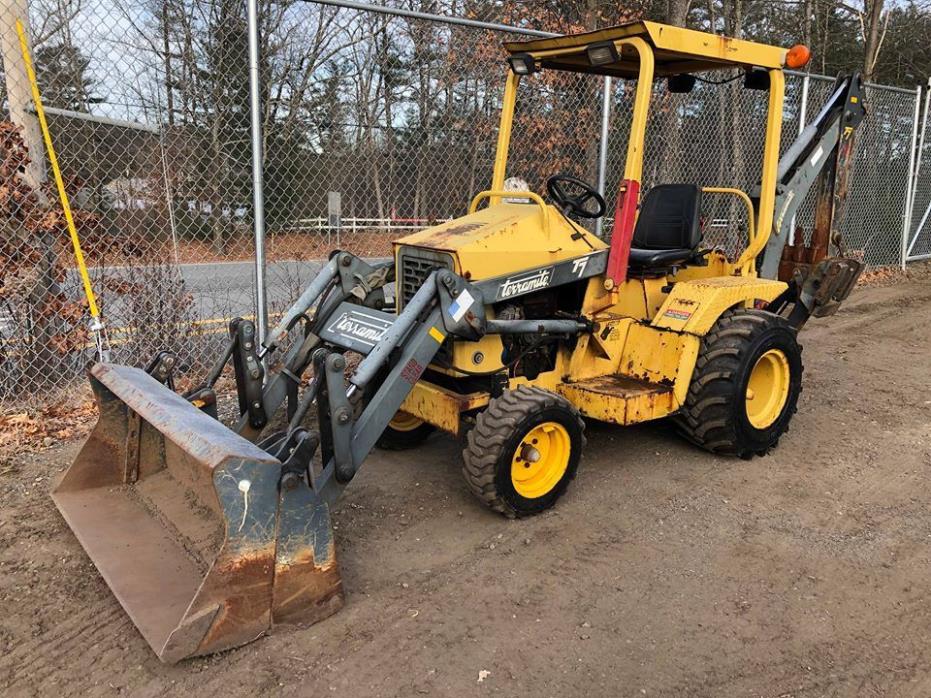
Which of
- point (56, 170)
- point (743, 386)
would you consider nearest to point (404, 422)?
point (743, 386)

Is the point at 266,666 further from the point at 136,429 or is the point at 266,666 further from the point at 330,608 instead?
the point at 136,429

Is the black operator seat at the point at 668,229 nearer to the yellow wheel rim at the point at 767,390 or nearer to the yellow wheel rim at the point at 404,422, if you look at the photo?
the yellow wheel rim at the point at 767,390

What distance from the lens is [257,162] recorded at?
198 inches

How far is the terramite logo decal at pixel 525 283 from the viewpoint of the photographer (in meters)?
3.89

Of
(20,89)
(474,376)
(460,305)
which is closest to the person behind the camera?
(460,305)

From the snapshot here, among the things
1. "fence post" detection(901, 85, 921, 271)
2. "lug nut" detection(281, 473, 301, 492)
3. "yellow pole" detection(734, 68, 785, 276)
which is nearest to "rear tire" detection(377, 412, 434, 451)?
"lug nut" detection(281, 473, 301, 492)

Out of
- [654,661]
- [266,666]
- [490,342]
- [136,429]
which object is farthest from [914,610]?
[136,429]

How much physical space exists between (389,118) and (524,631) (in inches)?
185

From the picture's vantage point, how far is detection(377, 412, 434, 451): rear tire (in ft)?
15.5

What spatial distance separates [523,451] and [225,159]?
3.58 metres

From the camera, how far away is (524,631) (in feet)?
9.62

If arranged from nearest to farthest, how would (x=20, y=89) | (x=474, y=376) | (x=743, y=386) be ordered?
(x=474, y=376) < (x=743, y=386) < (x=20, y=89)

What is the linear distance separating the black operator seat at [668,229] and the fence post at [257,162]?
257cm

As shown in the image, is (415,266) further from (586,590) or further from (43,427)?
(43,427)
